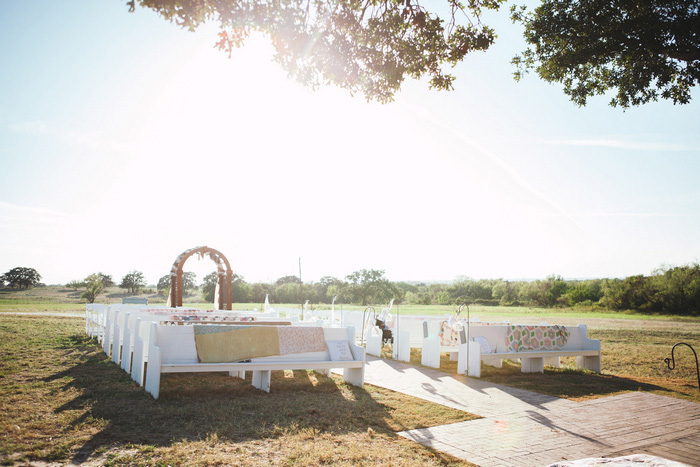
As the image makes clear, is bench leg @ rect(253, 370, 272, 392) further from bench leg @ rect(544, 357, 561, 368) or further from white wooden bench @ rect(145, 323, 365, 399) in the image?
bench leg @ rect(544, 357, 561, 368)

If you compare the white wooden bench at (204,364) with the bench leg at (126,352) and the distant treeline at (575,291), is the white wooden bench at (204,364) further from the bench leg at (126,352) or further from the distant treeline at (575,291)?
the distant treeline at (575,291)

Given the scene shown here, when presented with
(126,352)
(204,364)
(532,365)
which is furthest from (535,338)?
(126,352)

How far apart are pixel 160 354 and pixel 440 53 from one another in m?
6.42

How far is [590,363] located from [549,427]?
21.0ft

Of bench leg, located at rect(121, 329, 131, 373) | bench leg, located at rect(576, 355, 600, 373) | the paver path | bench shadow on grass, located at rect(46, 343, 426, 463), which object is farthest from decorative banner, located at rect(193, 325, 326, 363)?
bench leg, located at rect(576, 355, 600, 373)

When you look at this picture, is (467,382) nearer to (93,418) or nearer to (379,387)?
(379,387)

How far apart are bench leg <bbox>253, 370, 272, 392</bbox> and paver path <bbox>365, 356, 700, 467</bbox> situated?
6.80 ft

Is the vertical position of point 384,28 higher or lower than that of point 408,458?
higher

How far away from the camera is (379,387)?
7.71 meters

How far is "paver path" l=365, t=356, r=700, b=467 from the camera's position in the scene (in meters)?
4.38

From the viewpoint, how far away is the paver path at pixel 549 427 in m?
4.38

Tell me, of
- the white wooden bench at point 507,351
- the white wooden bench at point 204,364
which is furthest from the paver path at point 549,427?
the white wooden bench at point 507,351

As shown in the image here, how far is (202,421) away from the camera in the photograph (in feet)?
16.8

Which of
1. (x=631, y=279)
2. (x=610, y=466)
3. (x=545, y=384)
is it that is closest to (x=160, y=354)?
(x=610, y=466)
